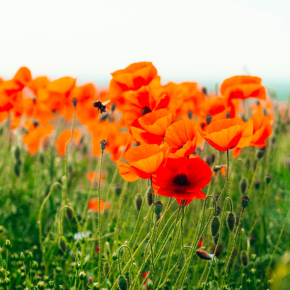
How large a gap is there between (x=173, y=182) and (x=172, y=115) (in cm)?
27

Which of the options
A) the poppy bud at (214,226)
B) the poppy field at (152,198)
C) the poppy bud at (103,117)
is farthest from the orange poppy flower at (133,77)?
the poppy bud at (214,226)

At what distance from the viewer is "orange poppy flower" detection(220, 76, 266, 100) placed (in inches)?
73.0

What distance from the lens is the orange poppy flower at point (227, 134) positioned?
3.96ft

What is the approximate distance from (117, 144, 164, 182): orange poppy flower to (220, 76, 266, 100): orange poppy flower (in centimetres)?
90

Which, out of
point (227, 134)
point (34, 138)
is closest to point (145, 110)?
point (227, 134)

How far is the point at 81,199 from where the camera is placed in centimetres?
322

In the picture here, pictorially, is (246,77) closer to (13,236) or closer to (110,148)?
(110,148)

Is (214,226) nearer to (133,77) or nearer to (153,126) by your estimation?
(153,126)

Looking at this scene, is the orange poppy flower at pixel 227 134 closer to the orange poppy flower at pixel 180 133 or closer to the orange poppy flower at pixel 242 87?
the orange poppy flower at pixel 180 133

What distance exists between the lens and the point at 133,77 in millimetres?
1772

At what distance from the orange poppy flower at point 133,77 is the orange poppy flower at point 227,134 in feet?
2.03

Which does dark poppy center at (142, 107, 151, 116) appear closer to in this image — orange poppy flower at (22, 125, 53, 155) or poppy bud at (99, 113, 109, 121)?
poppy bud at (99, 113, 109, 121)

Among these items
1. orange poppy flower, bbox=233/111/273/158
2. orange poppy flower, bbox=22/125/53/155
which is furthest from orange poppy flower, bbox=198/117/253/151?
orange poppy flower, bbox=22/125/53/155

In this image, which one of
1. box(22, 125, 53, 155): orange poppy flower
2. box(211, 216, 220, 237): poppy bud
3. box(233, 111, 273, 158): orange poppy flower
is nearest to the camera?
box(211, 216, 220, 237): poppy bud
